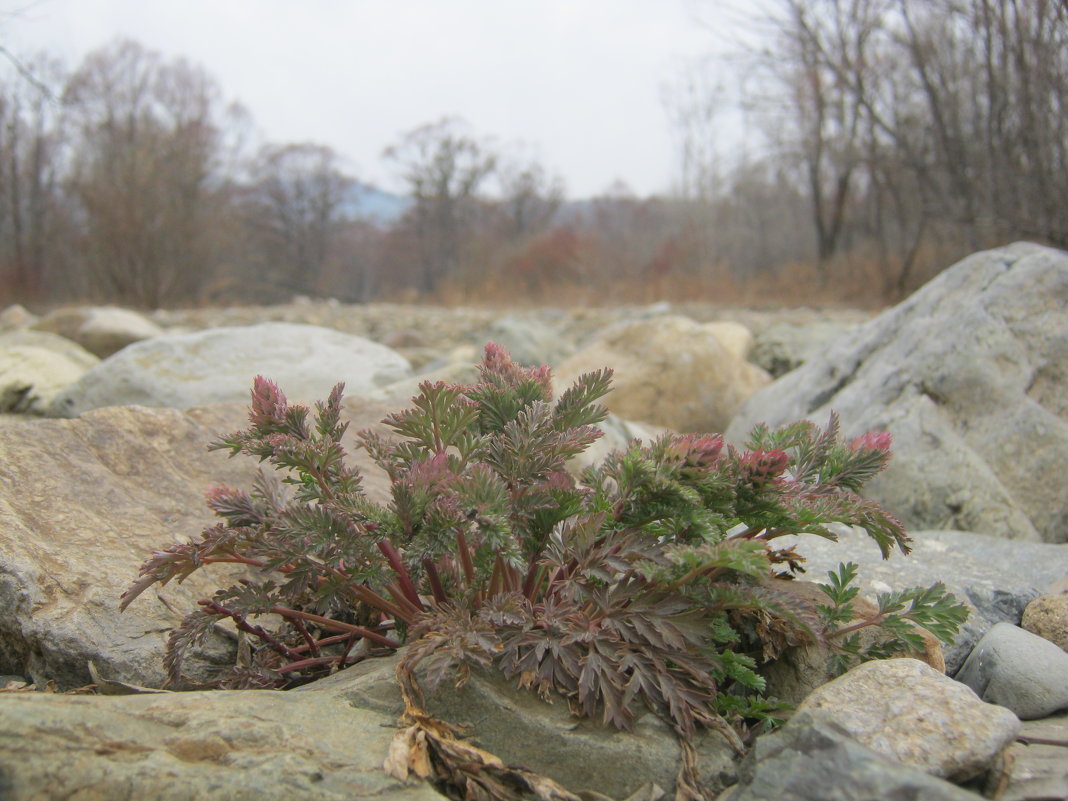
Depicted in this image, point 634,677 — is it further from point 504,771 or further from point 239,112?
point 239,112

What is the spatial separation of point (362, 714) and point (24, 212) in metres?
34.2

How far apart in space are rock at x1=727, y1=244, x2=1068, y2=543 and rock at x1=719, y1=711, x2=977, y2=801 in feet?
7.80

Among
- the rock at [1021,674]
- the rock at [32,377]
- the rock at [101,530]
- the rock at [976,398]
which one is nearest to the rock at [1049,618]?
the rock at [1021,674]

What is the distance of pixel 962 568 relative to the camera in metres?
2.54

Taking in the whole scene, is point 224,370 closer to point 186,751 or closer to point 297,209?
point 186,751

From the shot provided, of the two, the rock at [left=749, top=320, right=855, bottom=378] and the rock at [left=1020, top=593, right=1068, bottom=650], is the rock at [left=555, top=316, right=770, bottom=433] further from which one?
the rock at [left=1020, top=593, right=1068, bottom=650]

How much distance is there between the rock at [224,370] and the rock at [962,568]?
122 inches

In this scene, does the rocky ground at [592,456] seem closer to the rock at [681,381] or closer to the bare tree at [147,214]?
the rock at [681,381]

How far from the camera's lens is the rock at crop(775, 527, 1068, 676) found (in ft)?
7.50

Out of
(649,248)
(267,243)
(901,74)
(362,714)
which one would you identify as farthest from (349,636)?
(267,243)

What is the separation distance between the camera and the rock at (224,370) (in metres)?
4.73

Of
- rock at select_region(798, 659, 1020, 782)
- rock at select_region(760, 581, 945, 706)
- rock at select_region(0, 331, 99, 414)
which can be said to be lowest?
rock at select_region(760, 581, 945, 706)

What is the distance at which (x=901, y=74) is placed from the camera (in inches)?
573

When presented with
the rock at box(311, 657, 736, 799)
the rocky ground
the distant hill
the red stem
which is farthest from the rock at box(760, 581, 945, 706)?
the distant hill
